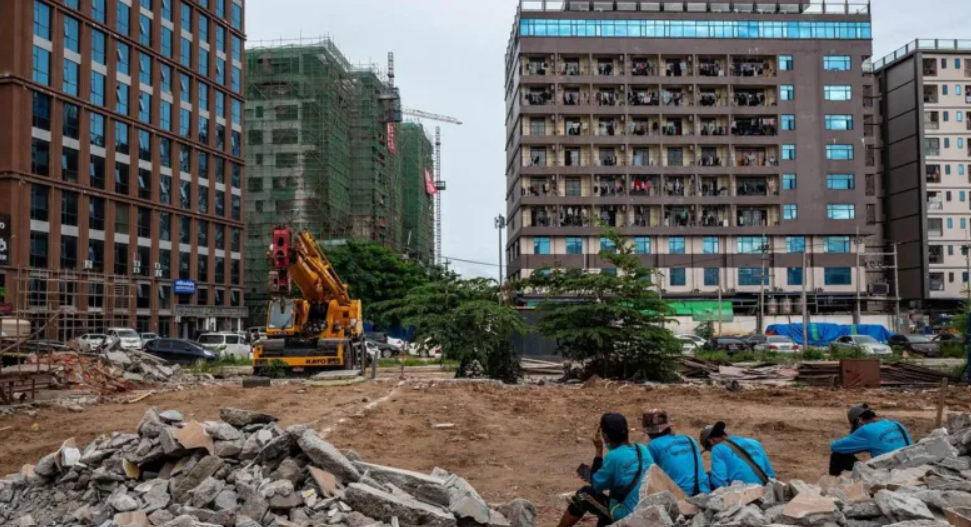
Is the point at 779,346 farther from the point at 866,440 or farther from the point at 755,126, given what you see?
the point at 866,440

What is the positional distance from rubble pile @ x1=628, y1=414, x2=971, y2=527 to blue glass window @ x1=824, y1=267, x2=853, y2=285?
Result: 59.7 m

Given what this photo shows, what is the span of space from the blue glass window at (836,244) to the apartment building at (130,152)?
44.6 m

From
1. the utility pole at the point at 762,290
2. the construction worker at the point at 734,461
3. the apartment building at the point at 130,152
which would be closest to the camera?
the construction worker at the point at 734,461

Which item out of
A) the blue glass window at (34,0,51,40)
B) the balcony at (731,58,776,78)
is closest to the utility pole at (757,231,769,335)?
the balcony at (731,58,776,78)

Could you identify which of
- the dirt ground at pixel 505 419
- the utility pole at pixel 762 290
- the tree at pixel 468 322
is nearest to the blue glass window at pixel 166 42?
the tree at pixel 468 322

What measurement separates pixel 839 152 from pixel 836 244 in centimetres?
714

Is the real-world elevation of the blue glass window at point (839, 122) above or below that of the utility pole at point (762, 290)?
above

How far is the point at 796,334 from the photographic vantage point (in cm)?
5053

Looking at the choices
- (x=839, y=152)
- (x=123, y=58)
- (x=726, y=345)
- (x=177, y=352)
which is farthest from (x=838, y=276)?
(x=123, y=58)

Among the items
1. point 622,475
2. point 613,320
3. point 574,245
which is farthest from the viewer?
point 574,245

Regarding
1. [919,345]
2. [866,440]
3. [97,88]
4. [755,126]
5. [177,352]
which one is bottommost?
[919,345]

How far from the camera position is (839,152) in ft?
204

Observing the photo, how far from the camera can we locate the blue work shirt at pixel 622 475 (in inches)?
243

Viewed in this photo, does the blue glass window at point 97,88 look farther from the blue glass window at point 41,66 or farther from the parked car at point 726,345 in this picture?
the parked car at point 726,345
